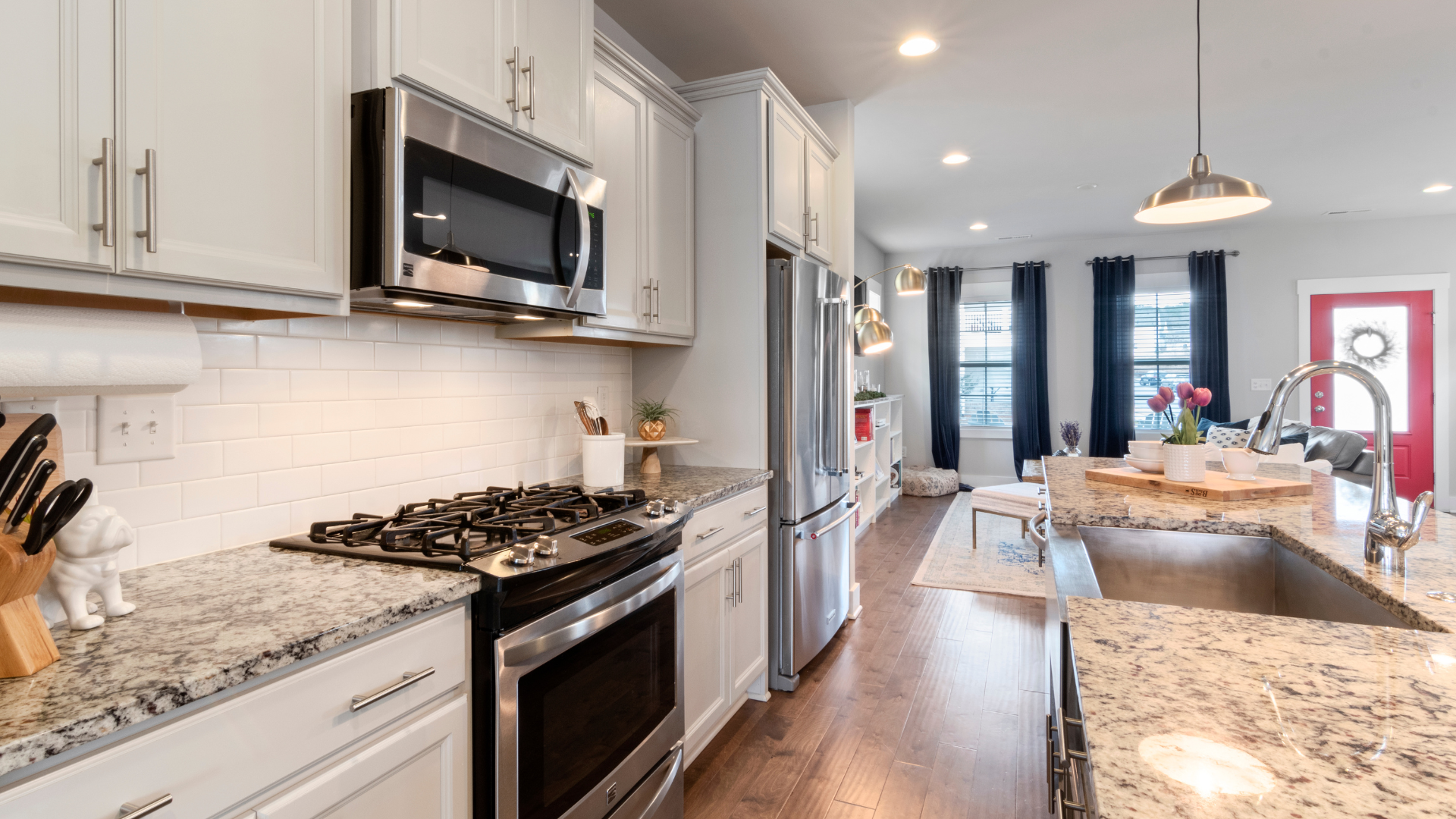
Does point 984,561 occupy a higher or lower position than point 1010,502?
lower

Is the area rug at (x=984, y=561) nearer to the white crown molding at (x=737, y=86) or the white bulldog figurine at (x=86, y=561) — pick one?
the white crown molding at (x=737, y=86)

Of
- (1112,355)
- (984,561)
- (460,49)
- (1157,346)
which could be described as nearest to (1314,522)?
(460,49)

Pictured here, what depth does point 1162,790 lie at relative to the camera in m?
0.55

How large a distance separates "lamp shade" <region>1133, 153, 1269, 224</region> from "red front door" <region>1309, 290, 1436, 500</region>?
546cm

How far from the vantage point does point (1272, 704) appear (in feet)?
2.32

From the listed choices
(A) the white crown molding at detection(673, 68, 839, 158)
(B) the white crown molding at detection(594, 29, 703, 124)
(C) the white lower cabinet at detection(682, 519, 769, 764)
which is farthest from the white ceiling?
(C) the white lower cabinet at detection(682, 519, 769, 764)

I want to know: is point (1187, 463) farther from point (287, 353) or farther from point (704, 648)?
point (287, 353)

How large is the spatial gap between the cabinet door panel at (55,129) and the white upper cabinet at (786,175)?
206 cm

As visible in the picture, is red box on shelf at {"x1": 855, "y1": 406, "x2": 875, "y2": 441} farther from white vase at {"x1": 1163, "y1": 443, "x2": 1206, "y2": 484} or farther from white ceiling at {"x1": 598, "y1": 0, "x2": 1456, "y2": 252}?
white vase at {"x1": 1163, "y1": 443, "x2": 1206, "y2": 484}

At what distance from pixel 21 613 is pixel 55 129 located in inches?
25.1

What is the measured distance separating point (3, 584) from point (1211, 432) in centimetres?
702

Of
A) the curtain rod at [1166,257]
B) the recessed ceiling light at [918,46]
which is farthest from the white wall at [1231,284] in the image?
the recessed ceiling light at [918,46]

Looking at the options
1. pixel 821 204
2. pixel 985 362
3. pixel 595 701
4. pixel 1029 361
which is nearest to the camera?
pixel 595 701

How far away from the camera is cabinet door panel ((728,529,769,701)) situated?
2490mm
